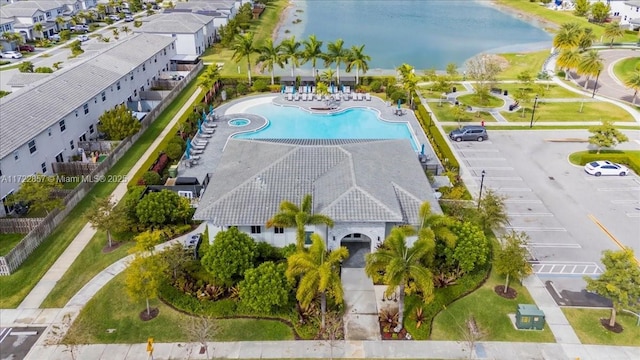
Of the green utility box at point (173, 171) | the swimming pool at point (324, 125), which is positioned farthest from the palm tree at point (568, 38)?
the green utility box at point (173, 171)

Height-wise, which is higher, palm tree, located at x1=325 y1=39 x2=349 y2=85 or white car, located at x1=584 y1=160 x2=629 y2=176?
palm tree, located at x1=325 y1=39 x2=349 y2=85

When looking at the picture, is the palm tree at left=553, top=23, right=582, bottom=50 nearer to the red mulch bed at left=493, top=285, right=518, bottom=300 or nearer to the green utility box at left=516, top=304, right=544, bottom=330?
the red mulch bed at left=493, top=285, right=518, bottom=300

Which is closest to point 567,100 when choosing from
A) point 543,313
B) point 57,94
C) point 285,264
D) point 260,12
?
point 543,313

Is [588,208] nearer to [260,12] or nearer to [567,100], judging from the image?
[567,100]

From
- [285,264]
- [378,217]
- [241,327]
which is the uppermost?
[378,217]

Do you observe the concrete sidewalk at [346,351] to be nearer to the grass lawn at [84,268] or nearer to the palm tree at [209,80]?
the grass lawn at [84,268]

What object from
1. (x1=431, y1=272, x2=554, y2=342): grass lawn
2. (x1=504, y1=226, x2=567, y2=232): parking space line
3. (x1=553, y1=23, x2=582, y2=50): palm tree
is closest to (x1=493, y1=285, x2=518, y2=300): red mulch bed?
(x1=431, y1=272, x2=554, y2=342): grass lawn
